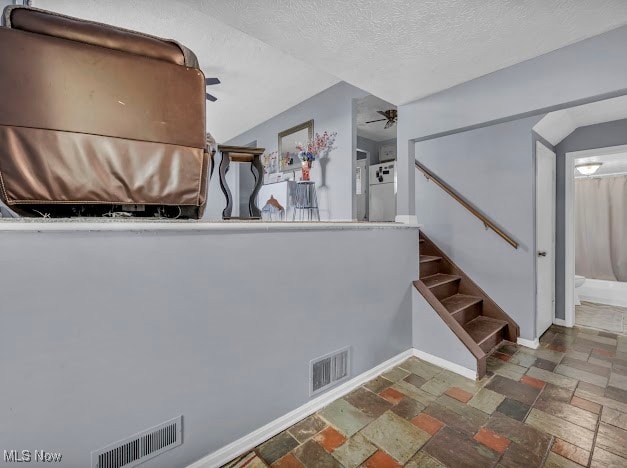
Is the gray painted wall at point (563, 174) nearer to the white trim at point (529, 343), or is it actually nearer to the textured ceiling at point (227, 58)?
the white trim at point (529, 343)

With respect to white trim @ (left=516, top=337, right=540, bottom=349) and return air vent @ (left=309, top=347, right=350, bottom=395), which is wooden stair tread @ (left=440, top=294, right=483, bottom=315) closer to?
white trim @ (left=516, top=337, right=540, bottom=349)

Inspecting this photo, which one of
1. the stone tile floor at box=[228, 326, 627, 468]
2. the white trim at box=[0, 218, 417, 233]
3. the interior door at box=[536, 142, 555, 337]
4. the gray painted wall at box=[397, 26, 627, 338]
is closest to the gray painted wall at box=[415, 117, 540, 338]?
the gray painted wall at box=[397, 26, 627, 338]

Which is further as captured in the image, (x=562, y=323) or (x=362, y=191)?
(x=362, y=191)

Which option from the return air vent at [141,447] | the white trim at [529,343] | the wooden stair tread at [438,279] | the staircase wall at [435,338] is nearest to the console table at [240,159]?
the return air vent at [141,447]

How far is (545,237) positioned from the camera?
2.96 metres

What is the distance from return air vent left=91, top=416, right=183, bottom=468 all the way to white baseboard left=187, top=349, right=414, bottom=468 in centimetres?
18

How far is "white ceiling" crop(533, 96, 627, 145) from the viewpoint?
2.60 m

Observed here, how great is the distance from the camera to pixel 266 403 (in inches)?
61.8

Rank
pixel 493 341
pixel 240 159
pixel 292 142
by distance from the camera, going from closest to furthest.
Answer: pixel 240 159
pixel 493 341
pixel 292 142

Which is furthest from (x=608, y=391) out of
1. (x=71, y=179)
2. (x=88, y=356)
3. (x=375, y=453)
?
(x=71, y=179)

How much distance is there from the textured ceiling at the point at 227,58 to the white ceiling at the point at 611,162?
4.19 metres

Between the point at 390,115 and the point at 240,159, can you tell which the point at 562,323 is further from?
the point at 240,159

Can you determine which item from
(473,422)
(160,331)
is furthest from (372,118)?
(160,331)

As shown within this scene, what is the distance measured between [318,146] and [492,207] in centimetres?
243
